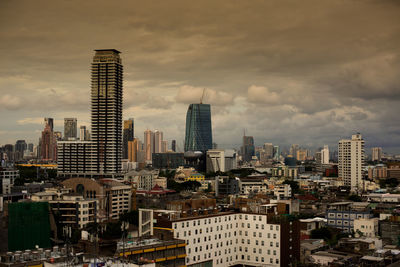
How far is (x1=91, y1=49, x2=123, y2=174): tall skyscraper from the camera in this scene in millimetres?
98062

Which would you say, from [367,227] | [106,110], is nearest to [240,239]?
[367,227]

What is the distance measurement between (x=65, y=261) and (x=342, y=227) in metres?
39.5

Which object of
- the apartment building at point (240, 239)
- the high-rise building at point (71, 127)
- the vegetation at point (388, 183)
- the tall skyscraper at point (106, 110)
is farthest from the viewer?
the high-rise building at point (71, 127)

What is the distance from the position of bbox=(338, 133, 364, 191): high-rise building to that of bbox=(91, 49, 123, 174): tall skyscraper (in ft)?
179

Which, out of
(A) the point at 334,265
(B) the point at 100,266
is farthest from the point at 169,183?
(B) the point at 100,266

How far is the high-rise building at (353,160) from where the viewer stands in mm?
114188

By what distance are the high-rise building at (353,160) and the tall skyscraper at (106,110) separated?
5449 cm

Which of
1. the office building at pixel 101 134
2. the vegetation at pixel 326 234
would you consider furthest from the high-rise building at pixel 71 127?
the vegetation at pixel 326 234

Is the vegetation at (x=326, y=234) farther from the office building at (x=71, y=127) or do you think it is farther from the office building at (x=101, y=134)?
the office building at (x=71, y=127)

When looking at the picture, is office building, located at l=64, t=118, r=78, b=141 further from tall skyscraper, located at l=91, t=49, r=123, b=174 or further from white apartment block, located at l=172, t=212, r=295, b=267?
white apartment block, located at l=172, t=212, r=295, b=267

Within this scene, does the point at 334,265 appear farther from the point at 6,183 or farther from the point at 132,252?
the point at 6,183

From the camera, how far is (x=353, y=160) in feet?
381

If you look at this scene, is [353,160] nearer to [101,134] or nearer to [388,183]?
[388,183]

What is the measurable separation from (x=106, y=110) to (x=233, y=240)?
62.3 meters
